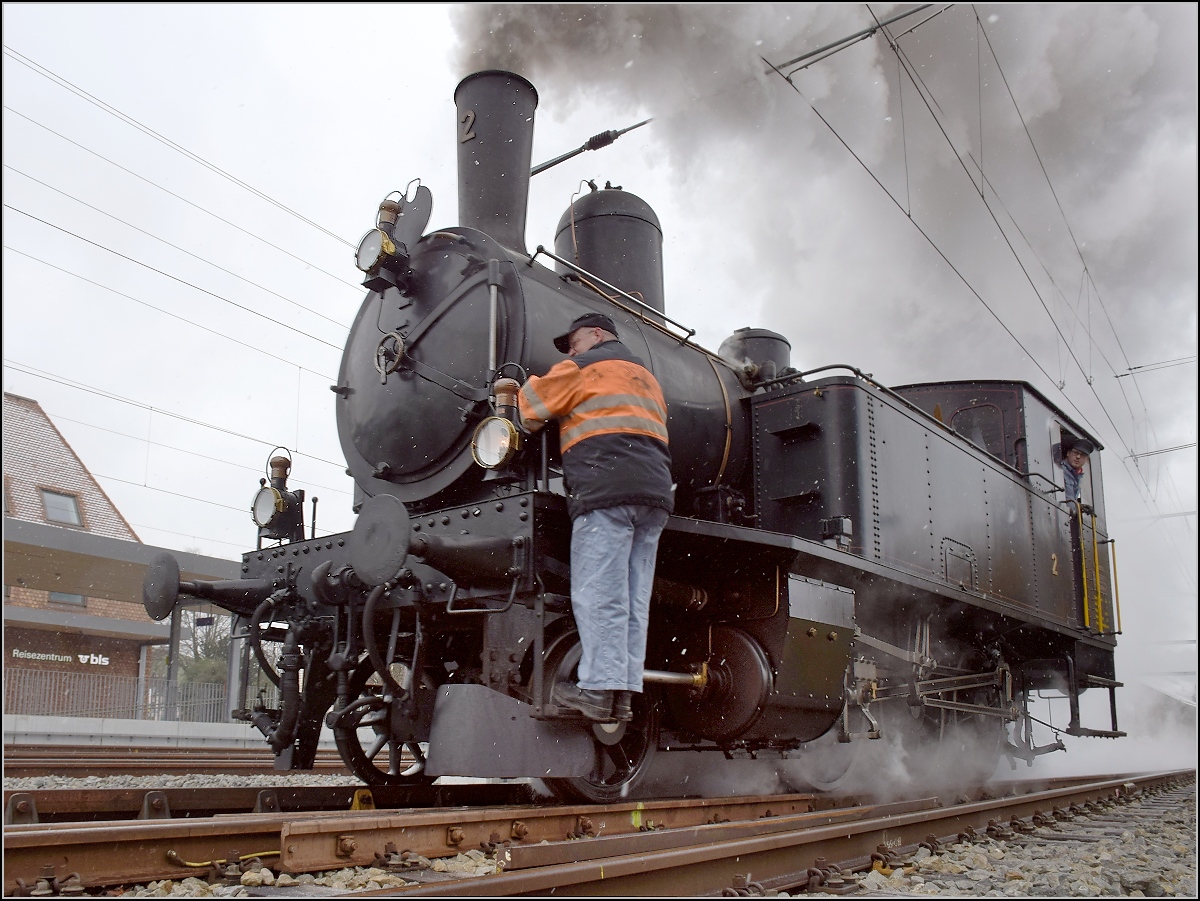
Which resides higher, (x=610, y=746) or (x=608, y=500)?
(x=608, y=500)

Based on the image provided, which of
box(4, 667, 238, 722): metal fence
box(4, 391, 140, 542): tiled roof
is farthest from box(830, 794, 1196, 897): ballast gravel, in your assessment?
box(4, 391, 140, 542): tiled roof

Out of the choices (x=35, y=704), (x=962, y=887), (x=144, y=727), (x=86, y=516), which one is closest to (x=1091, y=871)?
(x=962, y=887)

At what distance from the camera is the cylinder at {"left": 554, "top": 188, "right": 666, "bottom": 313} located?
5.65 m

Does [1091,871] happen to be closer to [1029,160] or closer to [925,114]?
[1029,160]

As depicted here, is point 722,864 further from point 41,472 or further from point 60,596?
point 60,596

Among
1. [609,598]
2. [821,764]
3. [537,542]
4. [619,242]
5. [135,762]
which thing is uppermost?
[619,242]

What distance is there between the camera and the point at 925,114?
12.9 m

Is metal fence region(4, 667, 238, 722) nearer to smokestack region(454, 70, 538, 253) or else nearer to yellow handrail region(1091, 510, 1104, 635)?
smokestack region(454, 70, 538, 253)

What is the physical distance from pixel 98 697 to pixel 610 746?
46.5 feet

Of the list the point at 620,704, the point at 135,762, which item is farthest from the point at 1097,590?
the point at 135,762

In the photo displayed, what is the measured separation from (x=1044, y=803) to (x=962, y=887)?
2.71 meters

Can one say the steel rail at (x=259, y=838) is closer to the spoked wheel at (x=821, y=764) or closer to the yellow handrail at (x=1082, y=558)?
the spoked wheel at (x=821, y=764)

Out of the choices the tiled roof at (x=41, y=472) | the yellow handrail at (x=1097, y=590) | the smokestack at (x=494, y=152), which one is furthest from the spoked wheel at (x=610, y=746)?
the tiled roof at (x=41, y=472)

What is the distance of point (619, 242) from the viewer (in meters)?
5.70
